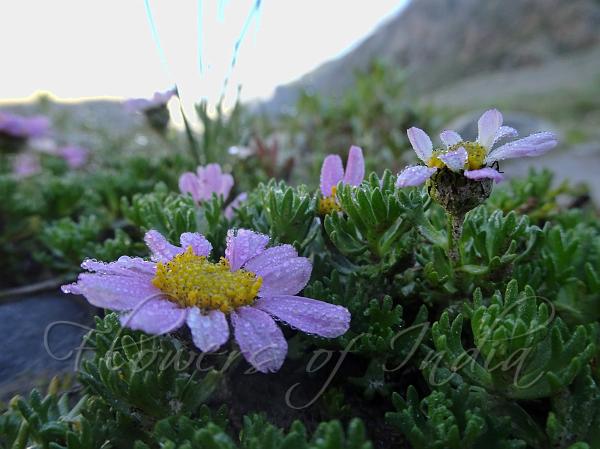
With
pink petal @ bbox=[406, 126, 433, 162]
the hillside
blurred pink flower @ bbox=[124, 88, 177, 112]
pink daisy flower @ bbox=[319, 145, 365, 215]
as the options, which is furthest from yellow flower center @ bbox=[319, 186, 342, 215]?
the hillside

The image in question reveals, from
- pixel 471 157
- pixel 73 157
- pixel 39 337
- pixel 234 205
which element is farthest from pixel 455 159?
pixel 73 157

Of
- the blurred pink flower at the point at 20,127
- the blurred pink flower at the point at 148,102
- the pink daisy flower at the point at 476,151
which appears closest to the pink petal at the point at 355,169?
the pink daisy flower at the point at 476,151

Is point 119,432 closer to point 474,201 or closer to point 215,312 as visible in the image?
point 215,312

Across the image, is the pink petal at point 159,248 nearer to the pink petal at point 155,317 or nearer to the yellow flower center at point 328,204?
the pink petal at point 155,317

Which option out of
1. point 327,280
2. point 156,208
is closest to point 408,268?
point 327,280

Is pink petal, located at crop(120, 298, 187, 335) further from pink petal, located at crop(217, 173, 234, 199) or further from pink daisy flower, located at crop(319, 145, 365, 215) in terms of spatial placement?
pink petal, located at crop(217, 173, 234, 199)

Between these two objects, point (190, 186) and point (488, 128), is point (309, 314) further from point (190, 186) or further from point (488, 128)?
point (190, 186)
